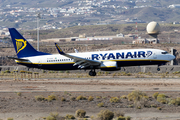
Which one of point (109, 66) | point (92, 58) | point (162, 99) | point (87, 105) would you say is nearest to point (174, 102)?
point (162, 99)

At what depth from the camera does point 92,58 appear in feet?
158

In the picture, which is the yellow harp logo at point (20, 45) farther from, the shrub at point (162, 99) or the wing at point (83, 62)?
the shrub at point (162, 99)

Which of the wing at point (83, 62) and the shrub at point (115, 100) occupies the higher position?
the wing at point (83, 62)

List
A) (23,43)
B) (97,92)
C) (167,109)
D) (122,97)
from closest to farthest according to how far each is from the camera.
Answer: (167,109), (122,97), (97,92), (23,43)

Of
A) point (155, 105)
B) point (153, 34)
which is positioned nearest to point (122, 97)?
point (155, 105)

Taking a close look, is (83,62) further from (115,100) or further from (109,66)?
(115,100)

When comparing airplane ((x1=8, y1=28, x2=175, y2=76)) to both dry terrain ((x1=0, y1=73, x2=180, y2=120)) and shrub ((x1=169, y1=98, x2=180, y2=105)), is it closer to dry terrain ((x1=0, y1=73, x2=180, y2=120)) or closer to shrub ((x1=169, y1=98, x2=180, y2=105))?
dry terrain ((x1=0, y1=73, x2=180, y2=120))

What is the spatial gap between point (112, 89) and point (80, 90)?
384 cm

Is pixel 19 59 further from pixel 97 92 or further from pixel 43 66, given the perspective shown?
pixel 97 92

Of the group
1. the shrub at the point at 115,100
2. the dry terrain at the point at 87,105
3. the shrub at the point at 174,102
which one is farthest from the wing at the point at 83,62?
the shrub at the point at 174,102

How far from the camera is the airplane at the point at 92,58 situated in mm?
46750

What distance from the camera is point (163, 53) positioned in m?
47.9

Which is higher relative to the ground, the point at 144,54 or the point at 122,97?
the point at 144,54

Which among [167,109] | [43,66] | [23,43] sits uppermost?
[23,43]
